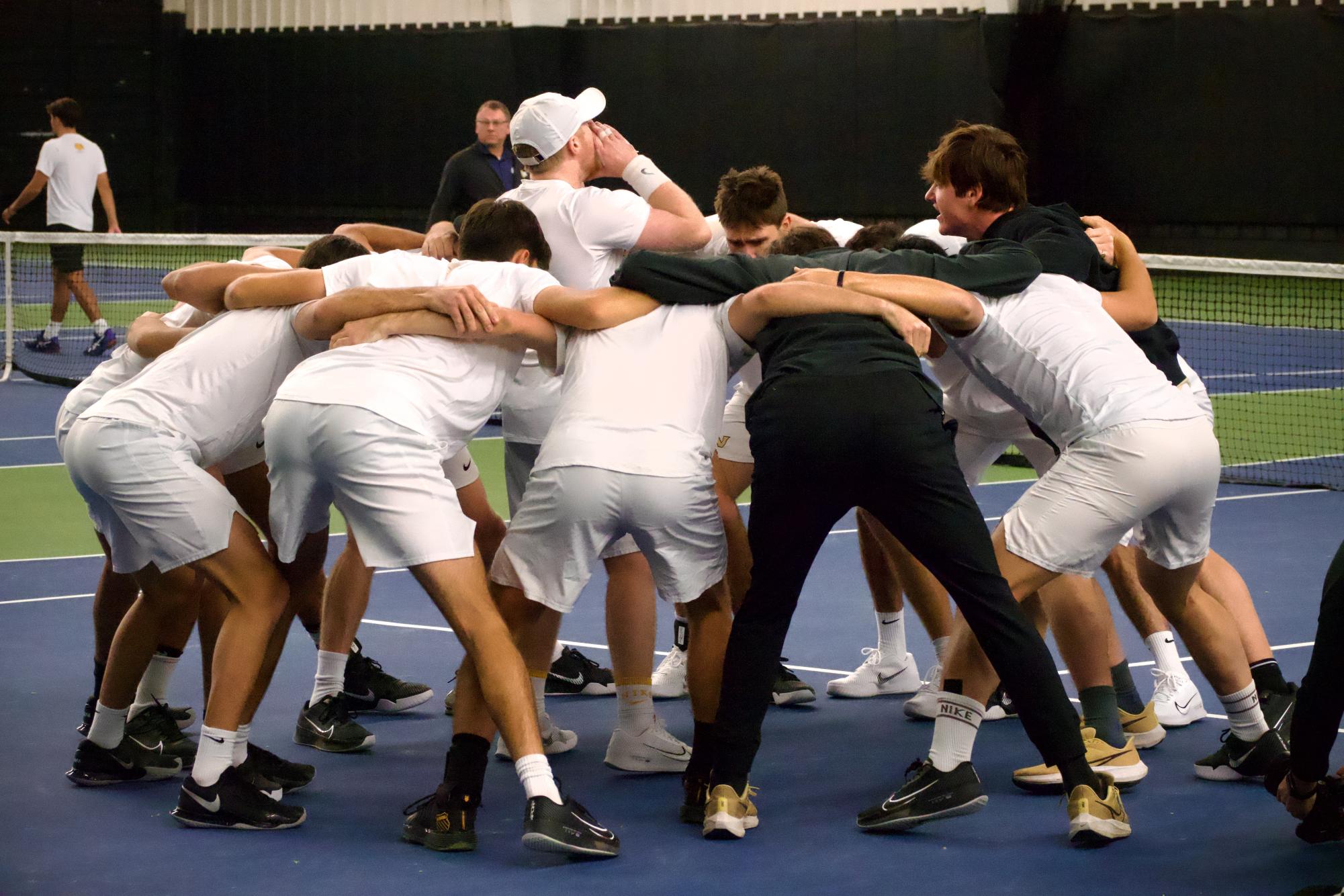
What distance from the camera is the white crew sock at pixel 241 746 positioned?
183 inches

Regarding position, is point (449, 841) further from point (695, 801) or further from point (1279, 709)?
point (1279, 709)

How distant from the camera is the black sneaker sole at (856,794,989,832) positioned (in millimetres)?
4488

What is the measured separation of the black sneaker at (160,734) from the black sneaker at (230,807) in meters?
0.54

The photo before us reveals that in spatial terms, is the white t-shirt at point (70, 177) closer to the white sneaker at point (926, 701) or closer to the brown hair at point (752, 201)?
the brown hair at point (752, 201)

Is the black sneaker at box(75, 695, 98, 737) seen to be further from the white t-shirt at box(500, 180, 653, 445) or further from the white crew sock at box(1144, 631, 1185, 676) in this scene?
the white crew sock at box(1144, 631, 1185, 676)

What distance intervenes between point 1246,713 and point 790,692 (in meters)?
1.59

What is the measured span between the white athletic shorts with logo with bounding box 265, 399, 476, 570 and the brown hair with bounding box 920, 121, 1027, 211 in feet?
5.57

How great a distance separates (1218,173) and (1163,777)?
15.3 m

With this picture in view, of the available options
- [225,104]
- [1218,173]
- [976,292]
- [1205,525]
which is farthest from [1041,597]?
[225,104]

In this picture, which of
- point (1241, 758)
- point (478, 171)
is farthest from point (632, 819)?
point (478, 171)

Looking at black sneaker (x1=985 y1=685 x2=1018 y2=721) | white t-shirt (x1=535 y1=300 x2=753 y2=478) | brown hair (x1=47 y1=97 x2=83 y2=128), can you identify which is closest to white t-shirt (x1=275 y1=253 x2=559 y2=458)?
white t-shirt (x1=535 y1=300 x2=753 y2=478)

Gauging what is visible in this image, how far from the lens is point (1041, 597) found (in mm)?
4961

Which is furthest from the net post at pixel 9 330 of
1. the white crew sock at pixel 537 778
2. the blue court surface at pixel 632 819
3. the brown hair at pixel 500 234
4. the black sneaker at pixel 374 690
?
the white crew sock at pixel 537 778

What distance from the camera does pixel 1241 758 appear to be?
4891 mm
